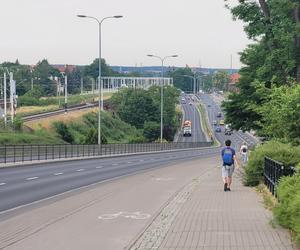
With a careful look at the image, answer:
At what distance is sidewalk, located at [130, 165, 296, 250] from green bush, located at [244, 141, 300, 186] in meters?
1.46

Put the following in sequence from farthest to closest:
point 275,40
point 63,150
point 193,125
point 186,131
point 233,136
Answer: point 193,125
point 233,136
point 186,131
point 63,150
point 275,40

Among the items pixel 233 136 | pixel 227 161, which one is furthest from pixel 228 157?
pixel 233 136

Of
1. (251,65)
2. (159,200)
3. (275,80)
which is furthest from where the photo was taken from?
(251,65)

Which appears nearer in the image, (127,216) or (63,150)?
(127,216)

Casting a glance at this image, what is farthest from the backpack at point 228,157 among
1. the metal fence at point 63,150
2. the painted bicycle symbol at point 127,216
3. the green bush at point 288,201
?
the metal fence at point 63,150

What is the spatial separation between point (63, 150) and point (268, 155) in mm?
38311

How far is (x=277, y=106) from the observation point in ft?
80.8

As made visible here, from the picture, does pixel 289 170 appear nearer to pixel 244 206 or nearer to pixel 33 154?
pixel 244 206

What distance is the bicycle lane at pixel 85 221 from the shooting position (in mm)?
11492

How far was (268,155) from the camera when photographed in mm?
19969

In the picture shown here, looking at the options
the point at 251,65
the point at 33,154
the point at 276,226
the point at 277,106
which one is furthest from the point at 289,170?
the point at 33,154

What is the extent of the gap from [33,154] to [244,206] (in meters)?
36.0

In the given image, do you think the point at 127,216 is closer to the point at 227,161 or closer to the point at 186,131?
the point at 227,161

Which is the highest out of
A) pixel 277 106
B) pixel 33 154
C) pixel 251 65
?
pixel 251 65
